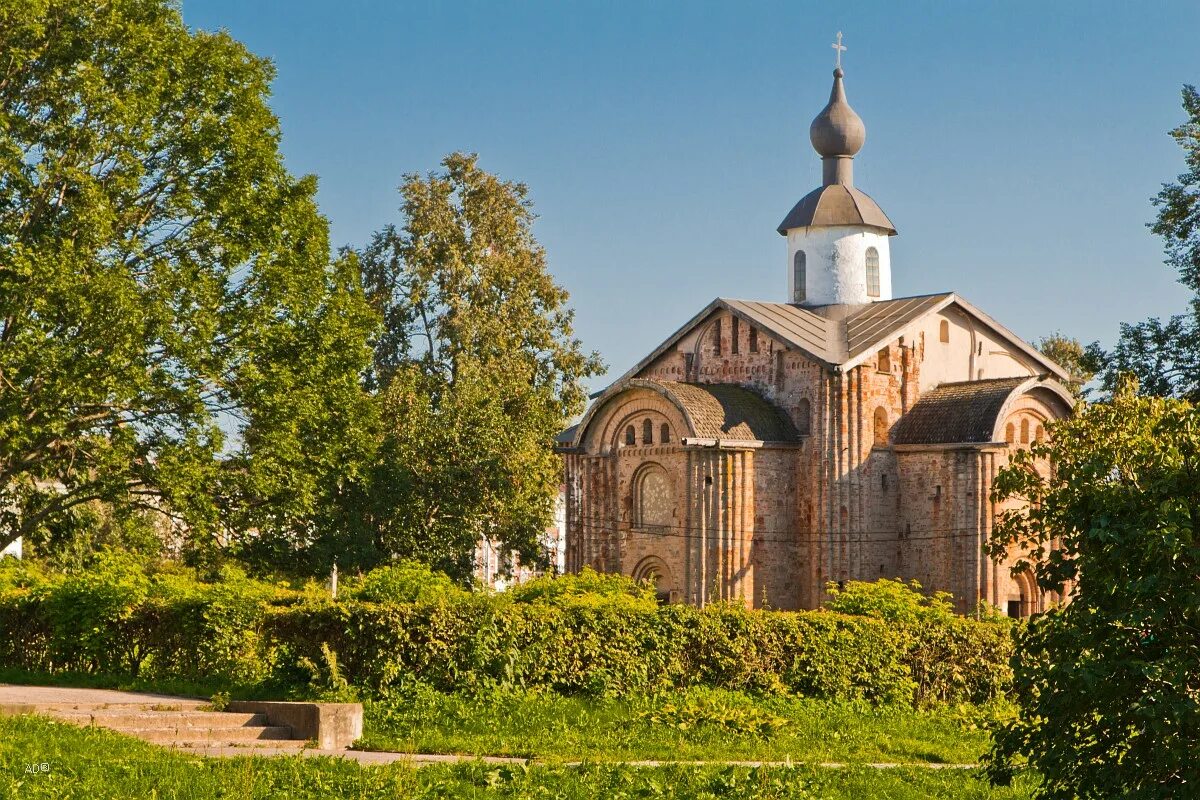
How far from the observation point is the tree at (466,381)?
34531mm

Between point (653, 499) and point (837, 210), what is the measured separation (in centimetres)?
835

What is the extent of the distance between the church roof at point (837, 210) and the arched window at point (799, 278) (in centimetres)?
74

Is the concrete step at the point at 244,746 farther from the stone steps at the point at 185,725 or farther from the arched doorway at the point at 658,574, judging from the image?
the arched doorway at the point at 658,574

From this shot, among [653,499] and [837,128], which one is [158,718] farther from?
[837,128]

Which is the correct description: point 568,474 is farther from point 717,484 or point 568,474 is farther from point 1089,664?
point 1089,664

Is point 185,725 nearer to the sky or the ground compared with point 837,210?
nearer to the ground

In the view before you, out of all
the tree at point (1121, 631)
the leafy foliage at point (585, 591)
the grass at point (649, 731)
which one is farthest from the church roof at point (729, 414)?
the tree at point (1121, 631)

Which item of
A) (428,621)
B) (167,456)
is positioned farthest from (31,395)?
(428,621)

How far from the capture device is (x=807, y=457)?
105ft

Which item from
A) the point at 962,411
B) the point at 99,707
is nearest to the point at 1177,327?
the point at 962,411

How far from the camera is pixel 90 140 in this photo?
22.1 metres

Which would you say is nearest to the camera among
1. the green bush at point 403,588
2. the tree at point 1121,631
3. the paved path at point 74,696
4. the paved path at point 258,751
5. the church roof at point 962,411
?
the tree at point 1121,631

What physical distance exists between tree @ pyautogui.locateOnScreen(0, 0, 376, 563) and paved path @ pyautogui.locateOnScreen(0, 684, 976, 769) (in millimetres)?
6616

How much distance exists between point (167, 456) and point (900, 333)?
16.6 m
